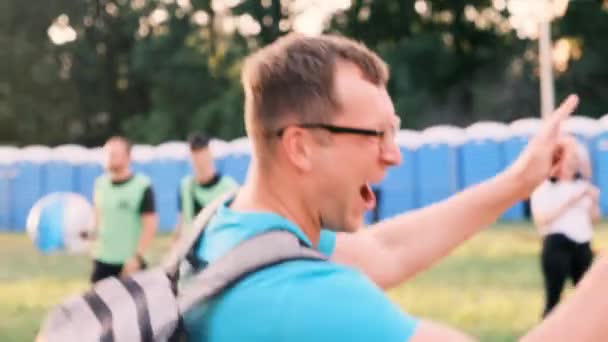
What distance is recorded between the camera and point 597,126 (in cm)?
2414

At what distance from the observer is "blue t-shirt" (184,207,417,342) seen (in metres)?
1.54

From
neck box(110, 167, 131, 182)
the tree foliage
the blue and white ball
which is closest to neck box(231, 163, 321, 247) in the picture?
neck box(110, 167, 131, 182)

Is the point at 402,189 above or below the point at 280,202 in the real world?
below

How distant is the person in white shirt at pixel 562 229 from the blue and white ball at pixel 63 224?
458cm

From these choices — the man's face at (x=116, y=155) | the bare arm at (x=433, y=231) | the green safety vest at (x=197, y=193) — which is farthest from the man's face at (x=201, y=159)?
the bare arm at (x=433, y=231)

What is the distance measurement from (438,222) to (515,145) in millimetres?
22884

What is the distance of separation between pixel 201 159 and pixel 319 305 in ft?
25.4

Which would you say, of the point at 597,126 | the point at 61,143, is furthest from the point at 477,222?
the point at 61,143

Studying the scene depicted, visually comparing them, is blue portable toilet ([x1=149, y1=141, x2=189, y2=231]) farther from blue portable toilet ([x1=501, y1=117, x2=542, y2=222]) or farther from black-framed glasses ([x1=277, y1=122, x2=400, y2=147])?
black-framed glasses ([x1=277, y1=122, x2=400, y2=147])

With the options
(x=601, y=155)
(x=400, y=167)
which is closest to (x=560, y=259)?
(x=601, y=155)

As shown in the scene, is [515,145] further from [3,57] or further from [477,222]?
[3,57]

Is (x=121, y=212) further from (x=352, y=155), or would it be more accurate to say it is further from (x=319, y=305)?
(x=319, y=305)

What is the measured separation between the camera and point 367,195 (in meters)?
1.87

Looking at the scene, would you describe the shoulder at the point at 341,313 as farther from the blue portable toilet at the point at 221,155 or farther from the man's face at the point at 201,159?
the blue portable toilet at the point at 221,155
